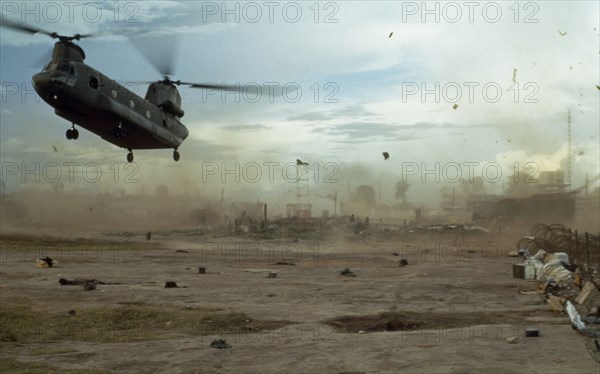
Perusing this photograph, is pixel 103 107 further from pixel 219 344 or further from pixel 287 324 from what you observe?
pixel 219 344

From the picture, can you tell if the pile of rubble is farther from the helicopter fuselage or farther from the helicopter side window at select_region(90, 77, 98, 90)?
the helicopter side window at select_region(90, 77, 98, 90)

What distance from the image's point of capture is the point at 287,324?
15055mm

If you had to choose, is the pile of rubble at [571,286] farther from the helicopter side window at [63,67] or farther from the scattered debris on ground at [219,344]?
the helicopter side window at [63,67]

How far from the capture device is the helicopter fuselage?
17531 mm

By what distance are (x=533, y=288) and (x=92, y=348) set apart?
1423cm

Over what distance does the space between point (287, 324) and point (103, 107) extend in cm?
896

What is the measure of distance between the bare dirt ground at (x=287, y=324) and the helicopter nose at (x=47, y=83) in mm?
6284

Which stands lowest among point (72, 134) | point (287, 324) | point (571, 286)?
point (287, 324)

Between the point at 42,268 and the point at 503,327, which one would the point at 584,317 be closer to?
the point at 503,327

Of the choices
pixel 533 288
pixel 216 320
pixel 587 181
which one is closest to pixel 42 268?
pixel 216 320

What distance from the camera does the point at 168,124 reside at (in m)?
22.9

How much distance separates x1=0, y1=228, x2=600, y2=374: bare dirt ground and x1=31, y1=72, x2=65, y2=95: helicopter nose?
20.6 ft

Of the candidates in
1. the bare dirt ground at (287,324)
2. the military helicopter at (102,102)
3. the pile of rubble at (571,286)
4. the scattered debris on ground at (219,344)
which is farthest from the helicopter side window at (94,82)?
the pile of rubble at (571,286)

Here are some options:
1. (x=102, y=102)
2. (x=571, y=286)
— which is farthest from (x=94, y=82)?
(x=571, y=286)
